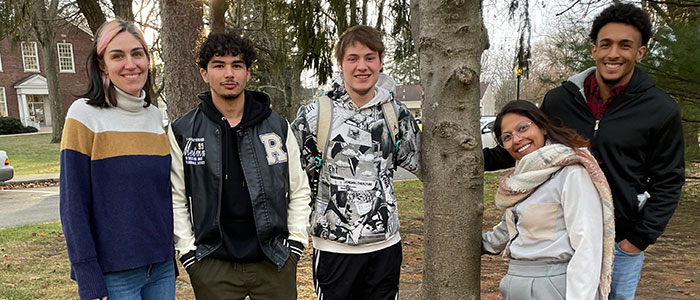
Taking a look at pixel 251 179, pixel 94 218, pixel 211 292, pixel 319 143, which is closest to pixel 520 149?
pixel 319 143

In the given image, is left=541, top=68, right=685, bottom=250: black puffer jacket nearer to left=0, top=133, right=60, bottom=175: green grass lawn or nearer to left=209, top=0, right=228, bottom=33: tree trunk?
left=209, top=0, right=228, bottom=33: tree trunk

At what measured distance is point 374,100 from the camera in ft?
8.04

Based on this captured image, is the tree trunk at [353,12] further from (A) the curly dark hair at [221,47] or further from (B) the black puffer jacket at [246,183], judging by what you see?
(B) the black puffer jacket at [246,183]

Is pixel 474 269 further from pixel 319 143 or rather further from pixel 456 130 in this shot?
pixel 319 143

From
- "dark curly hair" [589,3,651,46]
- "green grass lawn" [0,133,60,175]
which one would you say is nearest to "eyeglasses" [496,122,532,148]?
"dark curly hair" [589,3,651,46]

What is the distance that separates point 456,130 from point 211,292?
4.94ft

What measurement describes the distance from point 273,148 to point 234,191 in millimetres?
286

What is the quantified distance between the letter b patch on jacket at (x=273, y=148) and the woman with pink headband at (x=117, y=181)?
0.47 m

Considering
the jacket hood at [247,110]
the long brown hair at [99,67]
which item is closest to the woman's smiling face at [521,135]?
the jacket hood at [247,110]

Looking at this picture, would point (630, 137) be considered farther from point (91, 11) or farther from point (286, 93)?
point (286, 93)

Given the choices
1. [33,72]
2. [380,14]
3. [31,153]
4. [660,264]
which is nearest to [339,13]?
[380,14]

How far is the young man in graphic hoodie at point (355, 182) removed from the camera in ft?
7.66

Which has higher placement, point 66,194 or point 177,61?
point 177,61

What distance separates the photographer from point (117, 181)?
191 centimetres
